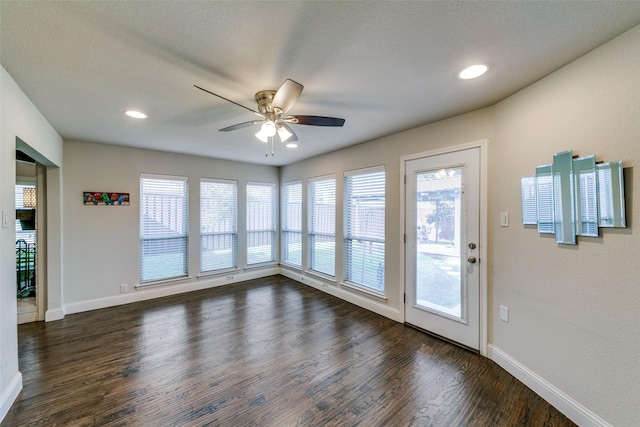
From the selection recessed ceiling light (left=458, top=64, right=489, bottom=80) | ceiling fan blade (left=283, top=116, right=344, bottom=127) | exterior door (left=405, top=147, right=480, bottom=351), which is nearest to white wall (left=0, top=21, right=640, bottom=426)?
exterior door (left=405, top=147, right=480, bottom=351)

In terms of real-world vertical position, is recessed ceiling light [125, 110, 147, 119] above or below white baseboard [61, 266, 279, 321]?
above

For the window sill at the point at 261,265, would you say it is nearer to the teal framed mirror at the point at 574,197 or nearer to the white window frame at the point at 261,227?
the white window frame at the point at 261,227

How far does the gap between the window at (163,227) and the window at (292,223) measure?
1977mm

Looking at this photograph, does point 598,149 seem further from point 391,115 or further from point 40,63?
point 40,63

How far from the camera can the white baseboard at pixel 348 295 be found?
3.45 metres

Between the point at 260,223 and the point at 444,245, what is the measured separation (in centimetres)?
385

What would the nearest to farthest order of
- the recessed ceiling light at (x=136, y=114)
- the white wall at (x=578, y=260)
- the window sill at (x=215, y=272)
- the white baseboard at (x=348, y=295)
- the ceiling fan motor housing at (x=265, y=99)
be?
the white wall at (x=578, y=260) < the ceiling fan motor housing at (x=265, y=99) < the recessed ceiling light at (x=136, y=114) < the white baseboard at (x=348, y=295) < the window sill at (x=215, y=272)

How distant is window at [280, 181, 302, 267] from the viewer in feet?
17.3

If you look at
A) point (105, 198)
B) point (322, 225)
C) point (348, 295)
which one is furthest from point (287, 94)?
point (105, 198)

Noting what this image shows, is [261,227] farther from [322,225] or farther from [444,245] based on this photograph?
[444,245]

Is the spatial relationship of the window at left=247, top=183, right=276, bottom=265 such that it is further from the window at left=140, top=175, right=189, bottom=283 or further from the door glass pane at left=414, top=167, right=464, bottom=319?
the door glass pane at left=414, top=167, right=464, bottom=319

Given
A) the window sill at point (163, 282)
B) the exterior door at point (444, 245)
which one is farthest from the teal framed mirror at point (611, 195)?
the window sill at point (163, 282)

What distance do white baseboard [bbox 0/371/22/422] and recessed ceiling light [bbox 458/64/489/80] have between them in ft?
13.5

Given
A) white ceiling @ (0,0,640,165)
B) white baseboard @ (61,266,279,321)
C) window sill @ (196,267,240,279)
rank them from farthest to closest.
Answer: window sill @ (196,267,240,279) → white baseboard @ (61,266,279,321) → white ceiling @ (0,0,640,165)
